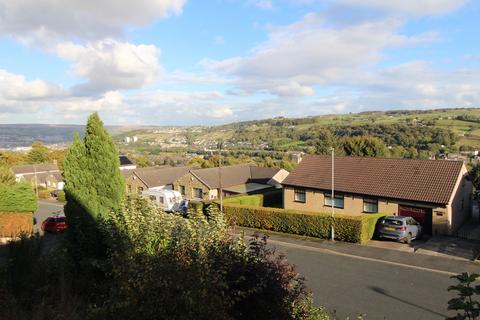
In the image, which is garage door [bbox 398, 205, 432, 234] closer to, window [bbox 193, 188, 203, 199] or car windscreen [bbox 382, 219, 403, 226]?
car windscreen [bbox 382, 219, 403, 226]

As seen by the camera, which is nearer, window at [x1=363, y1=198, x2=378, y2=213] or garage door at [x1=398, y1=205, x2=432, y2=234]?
garage door at [x1=398, y1=205, x2=432, y2=234]

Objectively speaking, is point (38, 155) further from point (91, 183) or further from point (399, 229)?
point (399, 229)

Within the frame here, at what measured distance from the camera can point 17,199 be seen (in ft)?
91.0

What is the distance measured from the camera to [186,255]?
682cm

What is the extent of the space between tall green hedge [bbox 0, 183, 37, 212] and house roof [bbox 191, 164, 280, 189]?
19032 mm

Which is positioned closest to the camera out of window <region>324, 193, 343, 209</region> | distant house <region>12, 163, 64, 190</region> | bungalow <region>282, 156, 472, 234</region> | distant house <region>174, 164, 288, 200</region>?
bungalow <region>282, 156, 472, 234</region>

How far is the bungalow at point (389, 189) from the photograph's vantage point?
2566cm

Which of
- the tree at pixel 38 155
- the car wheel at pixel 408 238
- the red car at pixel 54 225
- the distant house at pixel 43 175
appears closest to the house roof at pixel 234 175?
the red car at pixel 54 225

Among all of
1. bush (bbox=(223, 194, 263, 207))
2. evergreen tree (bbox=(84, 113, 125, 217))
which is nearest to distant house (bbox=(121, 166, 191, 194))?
bush (bbox=(223, 194, 263, 207))

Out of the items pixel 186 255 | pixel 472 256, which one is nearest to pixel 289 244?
pixel 472 256

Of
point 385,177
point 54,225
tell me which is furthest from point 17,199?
point 385,177

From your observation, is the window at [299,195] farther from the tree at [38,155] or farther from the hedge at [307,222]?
the tree at [38,155]

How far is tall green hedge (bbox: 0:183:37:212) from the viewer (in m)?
27.4

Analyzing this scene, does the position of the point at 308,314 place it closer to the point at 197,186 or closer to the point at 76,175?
the point at 76,175
